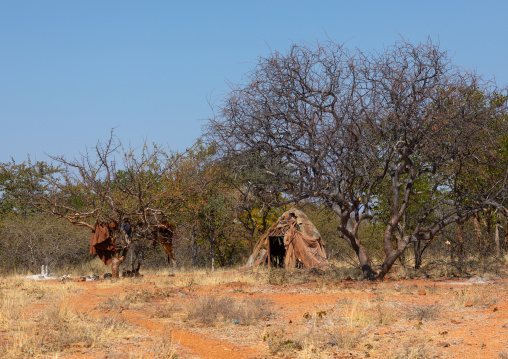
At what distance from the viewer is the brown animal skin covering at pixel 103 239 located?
57.9ft

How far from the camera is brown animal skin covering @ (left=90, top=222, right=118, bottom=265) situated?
57.9ft

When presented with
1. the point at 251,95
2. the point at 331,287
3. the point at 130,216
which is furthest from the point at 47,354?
the point at 130,216

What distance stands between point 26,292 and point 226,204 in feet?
39.3

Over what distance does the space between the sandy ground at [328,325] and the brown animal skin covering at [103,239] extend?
12.5ft

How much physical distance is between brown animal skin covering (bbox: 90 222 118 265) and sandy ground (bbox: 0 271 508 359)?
3.80 m

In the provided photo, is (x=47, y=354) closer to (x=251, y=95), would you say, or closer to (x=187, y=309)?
(x=187, y=309)

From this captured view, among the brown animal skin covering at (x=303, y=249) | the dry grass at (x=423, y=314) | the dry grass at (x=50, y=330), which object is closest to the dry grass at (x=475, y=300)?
the dry grass at (x=423, y=314)

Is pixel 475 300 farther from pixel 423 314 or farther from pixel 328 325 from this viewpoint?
pixel 328 325

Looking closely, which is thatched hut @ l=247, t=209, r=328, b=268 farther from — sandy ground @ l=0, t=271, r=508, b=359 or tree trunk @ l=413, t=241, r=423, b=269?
sandy ground @ l=0, t=271, r=508, b=359

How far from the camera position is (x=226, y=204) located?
24469mm

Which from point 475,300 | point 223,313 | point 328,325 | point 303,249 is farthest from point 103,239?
point 475,300

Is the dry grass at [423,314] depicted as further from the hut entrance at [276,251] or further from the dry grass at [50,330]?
the hut entrance at [276,251]

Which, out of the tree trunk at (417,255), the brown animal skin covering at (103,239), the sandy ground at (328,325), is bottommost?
the sandy ground at (328,325)

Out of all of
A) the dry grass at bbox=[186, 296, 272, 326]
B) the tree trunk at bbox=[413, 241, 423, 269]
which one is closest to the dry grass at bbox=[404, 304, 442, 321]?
the dry grass at bbox=[186, 296, 272, 326]
